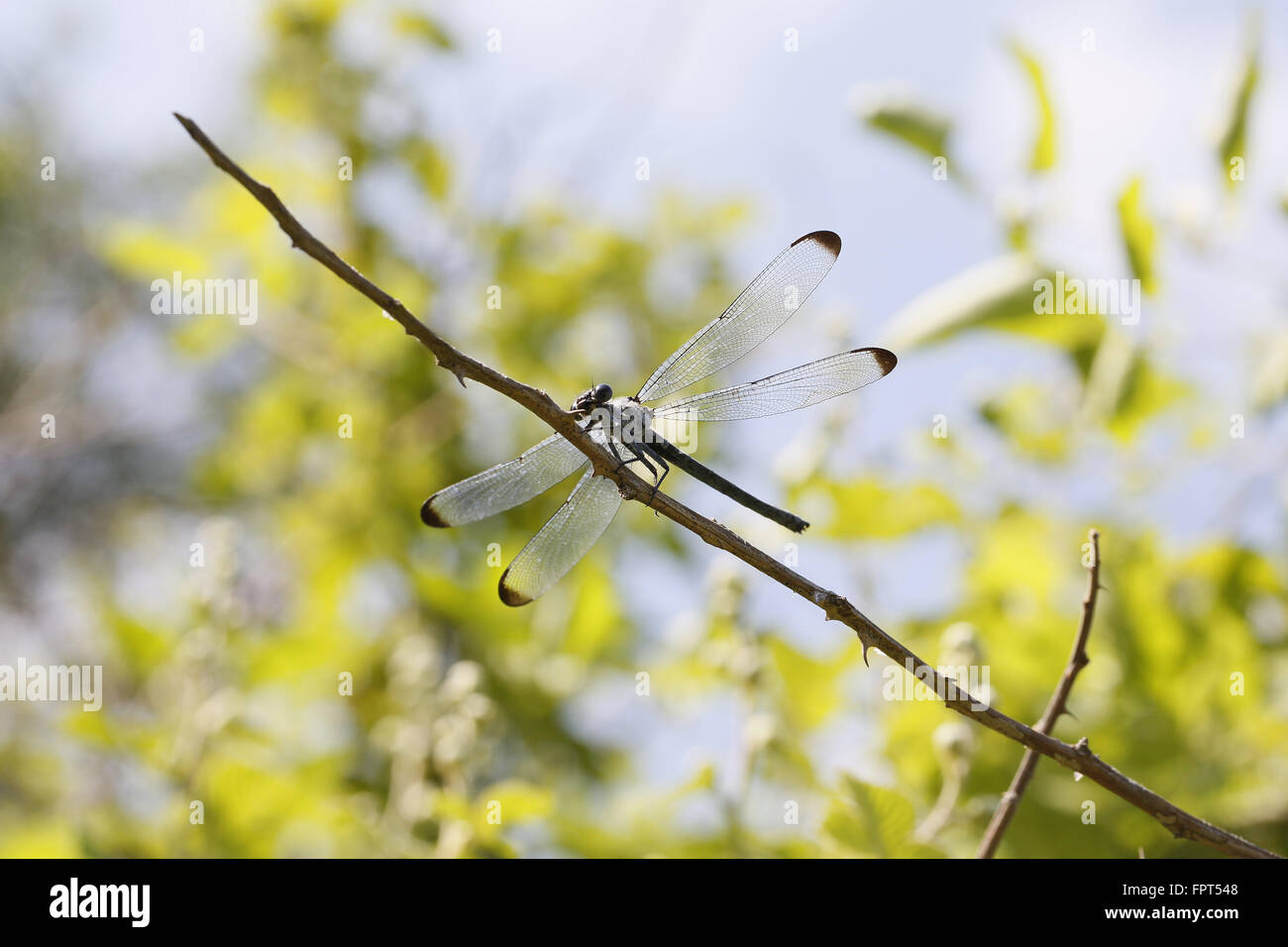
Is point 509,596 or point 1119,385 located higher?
point 1119,385

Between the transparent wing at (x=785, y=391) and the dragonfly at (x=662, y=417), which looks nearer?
the dragonfly at (x=662, y=417)

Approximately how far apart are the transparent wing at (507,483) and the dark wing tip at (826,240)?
0.40 meters

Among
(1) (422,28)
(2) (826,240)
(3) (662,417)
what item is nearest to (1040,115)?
(2) (826,240)

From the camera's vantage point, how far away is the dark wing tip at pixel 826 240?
1.42 metres

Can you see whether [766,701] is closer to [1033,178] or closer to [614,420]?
[614,420]

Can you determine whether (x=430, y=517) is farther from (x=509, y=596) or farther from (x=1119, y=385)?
(x=1119, y=385)

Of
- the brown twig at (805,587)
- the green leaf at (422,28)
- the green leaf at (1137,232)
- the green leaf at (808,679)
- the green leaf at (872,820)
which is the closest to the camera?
the brown twig at (805,587)

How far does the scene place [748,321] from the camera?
1.70 m

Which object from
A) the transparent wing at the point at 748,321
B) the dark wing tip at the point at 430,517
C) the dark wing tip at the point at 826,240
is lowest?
the dark wing tip at the point at 430,517

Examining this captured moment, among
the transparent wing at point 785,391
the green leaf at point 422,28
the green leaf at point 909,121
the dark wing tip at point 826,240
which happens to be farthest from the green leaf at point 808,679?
the green leaf at point 422,28

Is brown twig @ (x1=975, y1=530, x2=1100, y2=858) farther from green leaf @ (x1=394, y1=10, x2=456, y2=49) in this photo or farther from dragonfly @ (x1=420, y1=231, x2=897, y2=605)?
green leaf @ (x1=394, y1=10, x2=456, y2=49)

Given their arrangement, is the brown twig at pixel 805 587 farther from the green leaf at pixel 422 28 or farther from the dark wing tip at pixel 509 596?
the green leaf at pixel 422 28

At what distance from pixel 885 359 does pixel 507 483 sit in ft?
1.86

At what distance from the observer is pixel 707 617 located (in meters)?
1.93
